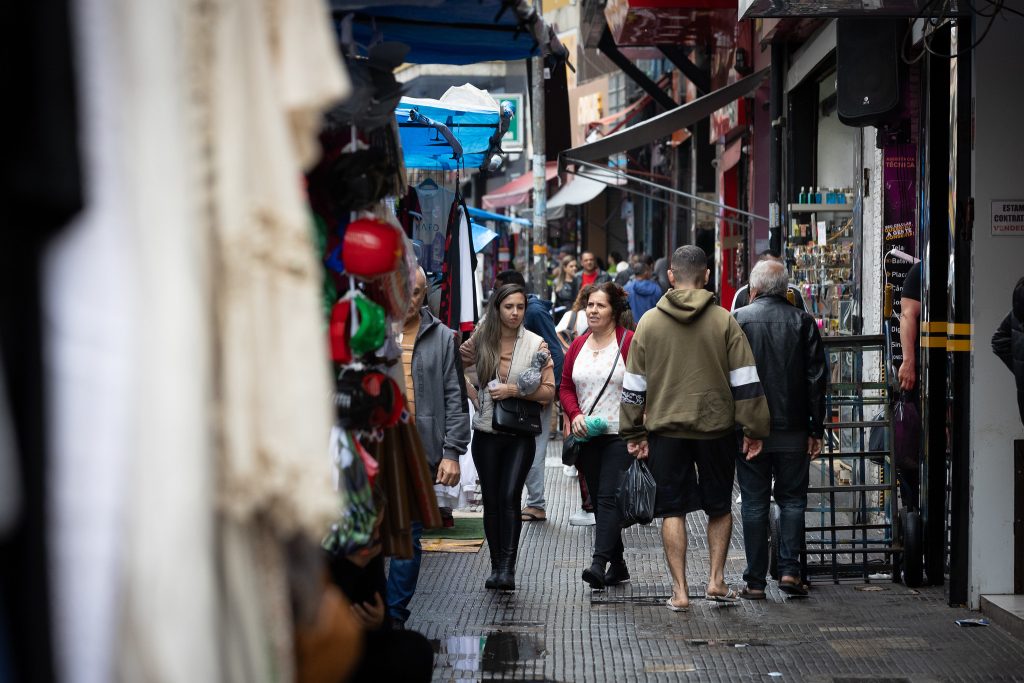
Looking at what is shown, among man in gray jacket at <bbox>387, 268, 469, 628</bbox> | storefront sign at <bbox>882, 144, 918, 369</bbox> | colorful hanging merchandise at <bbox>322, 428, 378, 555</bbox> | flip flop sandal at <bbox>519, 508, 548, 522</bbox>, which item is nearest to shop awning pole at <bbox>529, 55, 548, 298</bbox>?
storefront sign at <bbox>882, 144, 918, 369</bbox>

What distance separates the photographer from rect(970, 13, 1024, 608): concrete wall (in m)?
7.26

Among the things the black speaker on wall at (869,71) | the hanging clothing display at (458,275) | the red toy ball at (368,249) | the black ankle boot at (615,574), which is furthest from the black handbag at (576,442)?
the red toy ball at (368,249)

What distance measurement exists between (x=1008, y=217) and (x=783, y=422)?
180cm

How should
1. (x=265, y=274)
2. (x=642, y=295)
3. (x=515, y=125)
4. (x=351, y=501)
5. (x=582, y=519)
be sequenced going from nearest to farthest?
1. (x=265, y=274)
2. (x=351, y=501)
3. (x=582, y=519)
4. (x=642, y=295)
5. (x=515, y=125)

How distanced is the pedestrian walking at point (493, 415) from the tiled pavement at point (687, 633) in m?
0.33

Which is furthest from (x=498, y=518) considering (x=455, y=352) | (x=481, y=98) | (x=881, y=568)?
(x=481, y=98)

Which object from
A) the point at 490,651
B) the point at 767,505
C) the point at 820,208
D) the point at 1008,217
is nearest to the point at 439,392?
the point at 490,651

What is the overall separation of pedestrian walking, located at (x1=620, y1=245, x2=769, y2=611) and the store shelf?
548 cm

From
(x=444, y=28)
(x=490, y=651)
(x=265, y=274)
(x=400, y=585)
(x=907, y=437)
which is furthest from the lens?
(x=907, y=437)

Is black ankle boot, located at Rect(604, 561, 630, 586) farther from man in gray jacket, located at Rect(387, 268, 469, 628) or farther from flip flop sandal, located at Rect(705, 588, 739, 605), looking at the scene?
man in gray jacket, located at Rect(387, 268, 469, 628)

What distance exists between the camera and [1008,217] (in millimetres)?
7332

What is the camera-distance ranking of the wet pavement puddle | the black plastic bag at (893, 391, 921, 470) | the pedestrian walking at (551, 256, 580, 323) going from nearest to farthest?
the wet pavement puddle → the black plastic bag at (893, 391, 921, 470) → the pedestrian walking at (551, 256, 580, 323)

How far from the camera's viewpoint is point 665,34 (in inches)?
770

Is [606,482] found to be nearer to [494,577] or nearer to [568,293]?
[494,577]
